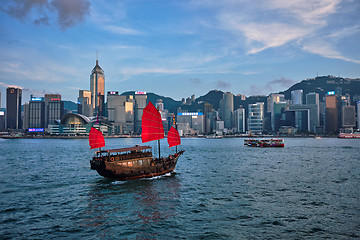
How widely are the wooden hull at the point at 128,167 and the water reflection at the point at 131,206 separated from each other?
39.1 inches

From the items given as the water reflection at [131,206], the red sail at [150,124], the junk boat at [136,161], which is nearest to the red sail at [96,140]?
the junk boat at [136,161]

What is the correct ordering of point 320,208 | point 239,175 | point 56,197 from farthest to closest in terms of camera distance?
point 239,175 → point 56,197 → point 320,208

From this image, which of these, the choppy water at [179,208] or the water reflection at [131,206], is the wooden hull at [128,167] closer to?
the water reflection at [131,206]

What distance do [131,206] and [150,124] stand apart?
18581 mm

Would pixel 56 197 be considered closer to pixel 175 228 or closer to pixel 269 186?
pixel 175 228

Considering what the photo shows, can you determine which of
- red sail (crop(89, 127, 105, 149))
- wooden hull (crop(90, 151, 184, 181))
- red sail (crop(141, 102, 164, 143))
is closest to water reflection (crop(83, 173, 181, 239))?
wooden hull (crop(90, 151, 184, 181))

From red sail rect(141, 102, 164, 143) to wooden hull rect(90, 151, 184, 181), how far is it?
3626 millimetres

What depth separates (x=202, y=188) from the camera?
123 ft

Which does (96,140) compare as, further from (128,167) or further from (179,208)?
(179,208)

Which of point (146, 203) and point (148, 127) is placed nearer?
point (146, 203)

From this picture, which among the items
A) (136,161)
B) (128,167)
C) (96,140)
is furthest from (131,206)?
(96,140)

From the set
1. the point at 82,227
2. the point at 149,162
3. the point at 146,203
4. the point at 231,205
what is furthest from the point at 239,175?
the point at 82,227

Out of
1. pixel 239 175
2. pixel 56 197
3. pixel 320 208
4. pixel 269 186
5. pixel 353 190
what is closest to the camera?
pixel 320 208

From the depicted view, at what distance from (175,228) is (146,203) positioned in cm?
751
